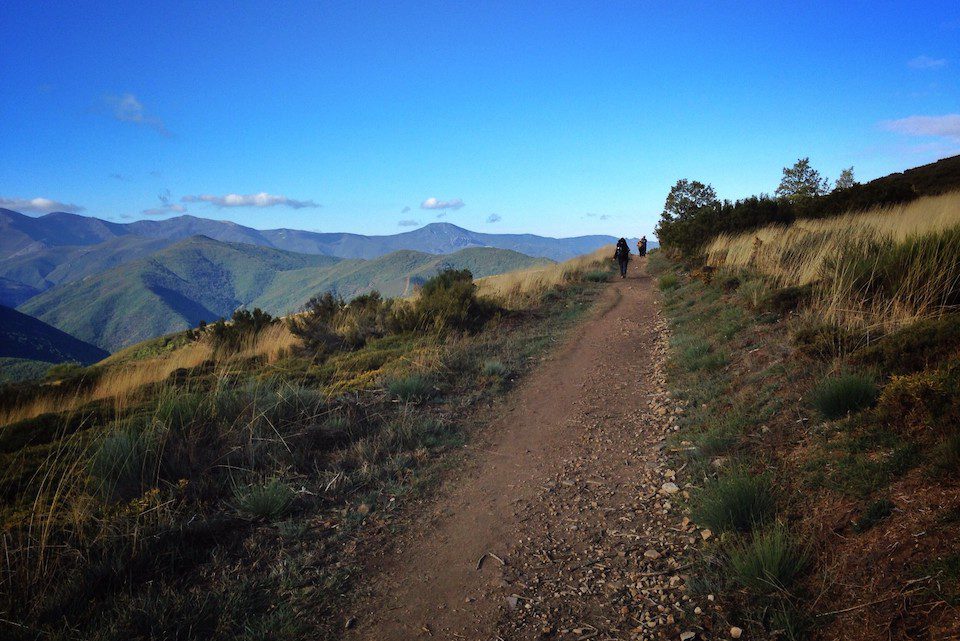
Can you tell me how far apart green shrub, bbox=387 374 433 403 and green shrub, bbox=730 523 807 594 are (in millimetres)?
4829

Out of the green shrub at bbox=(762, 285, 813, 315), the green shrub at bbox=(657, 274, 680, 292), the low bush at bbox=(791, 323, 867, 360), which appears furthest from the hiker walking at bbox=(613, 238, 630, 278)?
the low bush at bbox=(791, 323, 867, 360)

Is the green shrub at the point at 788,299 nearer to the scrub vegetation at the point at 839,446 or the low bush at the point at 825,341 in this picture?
the scrub vegetation at the point at 839,446

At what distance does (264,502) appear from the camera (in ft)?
14.1

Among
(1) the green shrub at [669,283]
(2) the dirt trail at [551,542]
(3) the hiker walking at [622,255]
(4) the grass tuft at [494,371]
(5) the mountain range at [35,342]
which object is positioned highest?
(3) the hiker walking at [622,255]

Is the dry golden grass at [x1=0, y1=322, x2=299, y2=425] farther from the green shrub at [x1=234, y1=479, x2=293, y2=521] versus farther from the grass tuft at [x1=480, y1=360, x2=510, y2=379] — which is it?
the grass tuft at [x1=480, y1=360, x2=510, y2=379]

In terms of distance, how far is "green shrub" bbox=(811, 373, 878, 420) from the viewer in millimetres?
3955

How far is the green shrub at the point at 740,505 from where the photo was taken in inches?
131

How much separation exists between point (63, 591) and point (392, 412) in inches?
150

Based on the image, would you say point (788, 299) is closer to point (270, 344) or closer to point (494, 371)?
point (494, 371)

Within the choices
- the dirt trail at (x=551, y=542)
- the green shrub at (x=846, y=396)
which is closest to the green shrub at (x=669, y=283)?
the dirt trail at (x=551, y=542)

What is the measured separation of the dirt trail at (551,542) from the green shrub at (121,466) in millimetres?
2626

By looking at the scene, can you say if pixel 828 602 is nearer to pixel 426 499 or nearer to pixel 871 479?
pixel 871 479

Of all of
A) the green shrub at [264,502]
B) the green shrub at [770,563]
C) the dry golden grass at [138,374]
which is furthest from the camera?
the dry golden grass at [138,374]

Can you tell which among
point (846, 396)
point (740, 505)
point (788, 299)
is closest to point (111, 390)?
point (740, 505)
